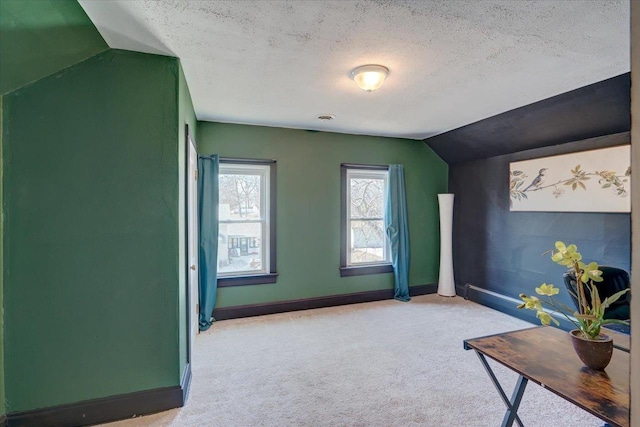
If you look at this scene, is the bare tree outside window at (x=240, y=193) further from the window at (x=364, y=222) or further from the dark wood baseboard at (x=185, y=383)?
the dark wood baseboard at (x=185, y=383)

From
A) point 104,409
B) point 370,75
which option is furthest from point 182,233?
point 370,75

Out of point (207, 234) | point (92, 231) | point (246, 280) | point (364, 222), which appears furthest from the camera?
point (364, 222)

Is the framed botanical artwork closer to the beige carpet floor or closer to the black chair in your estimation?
the black chair

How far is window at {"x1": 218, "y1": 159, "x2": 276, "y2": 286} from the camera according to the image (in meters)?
3.96

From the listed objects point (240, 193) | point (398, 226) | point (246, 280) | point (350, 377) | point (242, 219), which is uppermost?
Result: point (240, 193)

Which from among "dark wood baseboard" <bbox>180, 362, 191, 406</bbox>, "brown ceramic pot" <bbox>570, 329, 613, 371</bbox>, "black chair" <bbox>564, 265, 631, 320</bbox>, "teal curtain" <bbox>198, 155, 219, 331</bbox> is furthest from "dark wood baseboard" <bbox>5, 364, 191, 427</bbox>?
"black chair" <bbox>564, 265, 631, 320</bbox>

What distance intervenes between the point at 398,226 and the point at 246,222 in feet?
6.83

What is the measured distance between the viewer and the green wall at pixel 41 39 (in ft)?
5.13

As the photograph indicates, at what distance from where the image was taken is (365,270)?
14.9 feet

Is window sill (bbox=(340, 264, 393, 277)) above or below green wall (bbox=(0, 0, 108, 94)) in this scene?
below

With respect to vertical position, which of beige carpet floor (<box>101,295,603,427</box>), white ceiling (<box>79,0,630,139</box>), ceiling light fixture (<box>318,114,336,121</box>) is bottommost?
beige carpet floor (<box>101,295,603,427</box>)

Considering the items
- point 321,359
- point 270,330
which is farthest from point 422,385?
point 270,330

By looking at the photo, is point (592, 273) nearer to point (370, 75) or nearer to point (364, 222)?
point (370, 75)

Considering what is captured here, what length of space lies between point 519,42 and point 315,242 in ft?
9.74
